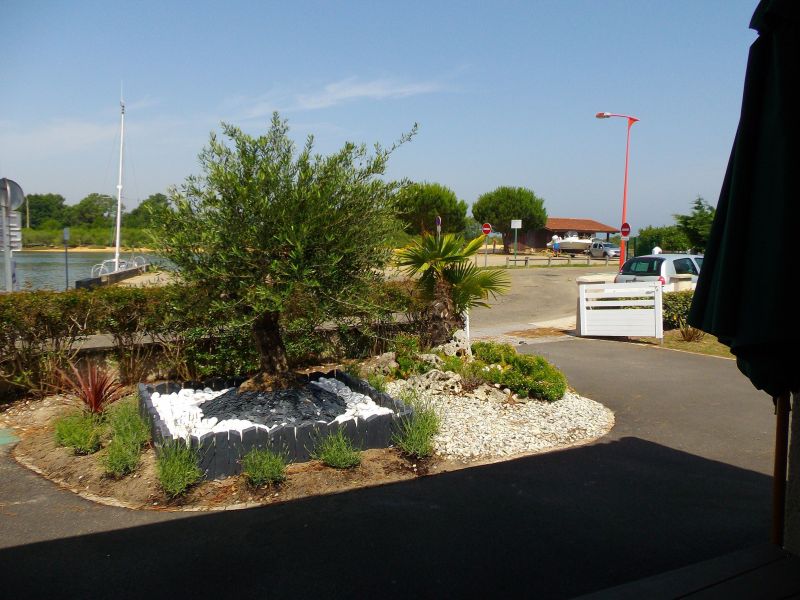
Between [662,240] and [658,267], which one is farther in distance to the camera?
[662,240]

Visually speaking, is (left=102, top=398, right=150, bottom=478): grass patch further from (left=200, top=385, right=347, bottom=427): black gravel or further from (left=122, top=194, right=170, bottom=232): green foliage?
(left=122, top=194, right=170, bottom=232): green foliage

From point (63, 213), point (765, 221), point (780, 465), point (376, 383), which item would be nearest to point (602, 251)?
point (376, 383)

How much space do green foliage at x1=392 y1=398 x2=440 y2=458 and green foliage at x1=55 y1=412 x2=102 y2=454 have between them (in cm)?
256

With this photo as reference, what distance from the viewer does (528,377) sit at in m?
7.32

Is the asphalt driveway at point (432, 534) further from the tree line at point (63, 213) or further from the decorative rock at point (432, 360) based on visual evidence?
the tree line at point (63, 213)

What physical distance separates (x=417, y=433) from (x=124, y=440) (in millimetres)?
2366

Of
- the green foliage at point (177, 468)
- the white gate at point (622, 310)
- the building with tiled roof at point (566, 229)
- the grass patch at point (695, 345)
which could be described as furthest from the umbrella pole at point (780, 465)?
the building with tiled roof at point (566, 229)

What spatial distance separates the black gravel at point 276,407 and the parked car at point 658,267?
46.4 feet

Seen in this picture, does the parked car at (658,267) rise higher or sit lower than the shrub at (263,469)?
higher

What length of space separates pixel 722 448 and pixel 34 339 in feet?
23.4

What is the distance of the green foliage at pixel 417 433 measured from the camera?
5.26 m

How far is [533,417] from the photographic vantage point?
6.64 m

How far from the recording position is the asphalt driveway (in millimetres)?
3395

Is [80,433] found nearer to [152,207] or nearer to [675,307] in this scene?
[152,207]
